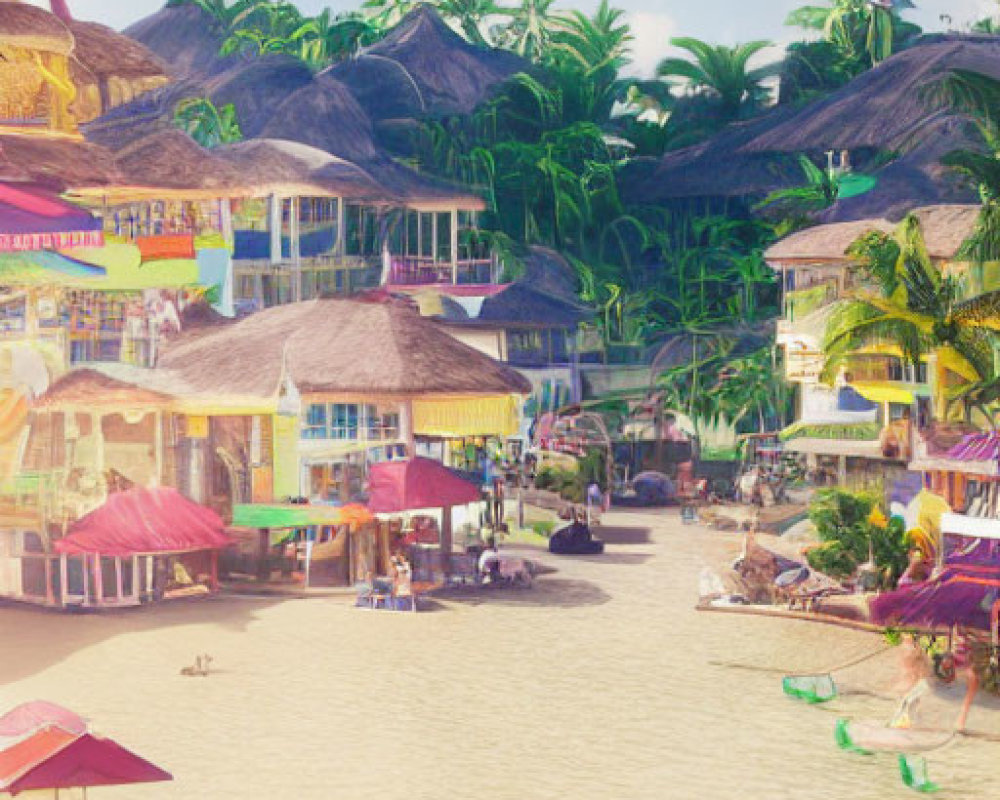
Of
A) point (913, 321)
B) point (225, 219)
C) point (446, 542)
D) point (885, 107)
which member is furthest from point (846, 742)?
point (885, 107)

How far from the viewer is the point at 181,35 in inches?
3578

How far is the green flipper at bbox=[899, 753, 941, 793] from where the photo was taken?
24.7 metres

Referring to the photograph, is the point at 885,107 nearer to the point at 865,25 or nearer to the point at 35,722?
the point at 865,25

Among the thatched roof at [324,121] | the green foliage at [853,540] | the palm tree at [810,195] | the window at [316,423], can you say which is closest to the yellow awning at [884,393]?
the green foliage at [853,540]

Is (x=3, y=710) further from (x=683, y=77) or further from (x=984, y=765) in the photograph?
(x=683, y=77)

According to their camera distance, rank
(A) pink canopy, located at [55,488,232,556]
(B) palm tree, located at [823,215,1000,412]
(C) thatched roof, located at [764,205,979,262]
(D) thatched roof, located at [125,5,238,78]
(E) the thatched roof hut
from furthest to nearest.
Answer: (D) thatched roof, located at [125,5,238,78] < (E) the thatched roof hut < (C) thatched roof, located at [764,205,979,262] < (A) pink canopy, located at [55,488,232,556] < (B) palm tree, located at [823,215,1000,412]

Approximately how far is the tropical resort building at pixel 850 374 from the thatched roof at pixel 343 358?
7.39m

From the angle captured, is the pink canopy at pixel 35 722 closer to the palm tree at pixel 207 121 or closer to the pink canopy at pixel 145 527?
the pink canopy at pixel 145 527

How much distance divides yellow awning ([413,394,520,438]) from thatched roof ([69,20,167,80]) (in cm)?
1402

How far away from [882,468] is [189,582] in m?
16.1

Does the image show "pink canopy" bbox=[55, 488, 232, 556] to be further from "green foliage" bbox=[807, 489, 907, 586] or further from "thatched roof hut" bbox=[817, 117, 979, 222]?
"thatched roof hut" bbox=[817, 117, 979, 222]

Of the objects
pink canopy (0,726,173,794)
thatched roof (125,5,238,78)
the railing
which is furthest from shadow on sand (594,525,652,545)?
thatched roof (125,5,238,78)

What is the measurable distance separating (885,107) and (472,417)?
78.0 feet

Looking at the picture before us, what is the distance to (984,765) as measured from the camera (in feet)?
85.5
